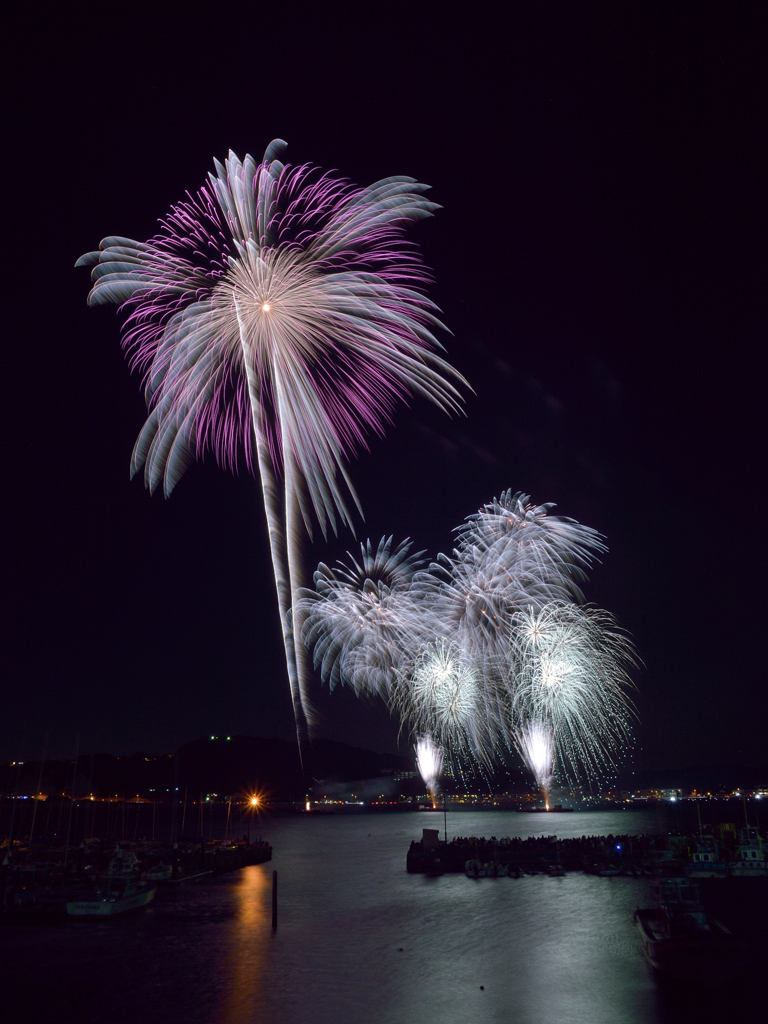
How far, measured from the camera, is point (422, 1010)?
2348cm

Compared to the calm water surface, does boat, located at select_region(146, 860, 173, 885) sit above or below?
above

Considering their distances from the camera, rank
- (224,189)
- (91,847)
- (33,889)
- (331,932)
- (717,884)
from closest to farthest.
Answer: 1. (224,189)
2. (331,932)
3. (33,889)
4. (717,884)
5. (91,847)

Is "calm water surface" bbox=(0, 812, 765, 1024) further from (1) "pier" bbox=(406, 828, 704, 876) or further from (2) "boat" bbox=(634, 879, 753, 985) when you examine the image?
(1) "pier" bbox=(406, 828, 704, 876)

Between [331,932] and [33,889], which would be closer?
[331,932]

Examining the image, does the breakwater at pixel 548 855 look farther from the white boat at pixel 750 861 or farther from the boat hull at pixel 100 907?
the boat hull at pixel 100 907

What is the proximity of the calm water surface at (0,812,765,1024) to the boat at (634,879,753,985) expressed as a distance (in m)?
0.56

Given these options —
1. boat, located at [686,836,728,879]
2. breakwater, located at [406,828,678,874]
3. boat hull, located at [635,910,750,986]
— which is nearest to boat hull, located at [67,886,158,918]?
breakwater, located at [406,828,678,874]

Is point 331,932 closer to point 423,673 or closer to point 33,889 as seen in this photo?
point 423,673

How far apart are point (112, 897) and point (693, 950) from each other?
27919mm

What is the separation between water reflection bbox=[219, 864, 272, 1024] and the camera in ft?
78.7

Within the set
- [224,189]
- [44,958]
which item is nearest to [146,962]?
[44,958]

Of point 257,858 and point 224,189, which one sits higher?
point 224,189

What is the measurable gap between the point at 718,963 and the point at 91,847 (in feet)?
214

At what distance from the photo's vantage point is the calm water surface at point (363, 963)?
23344mm
